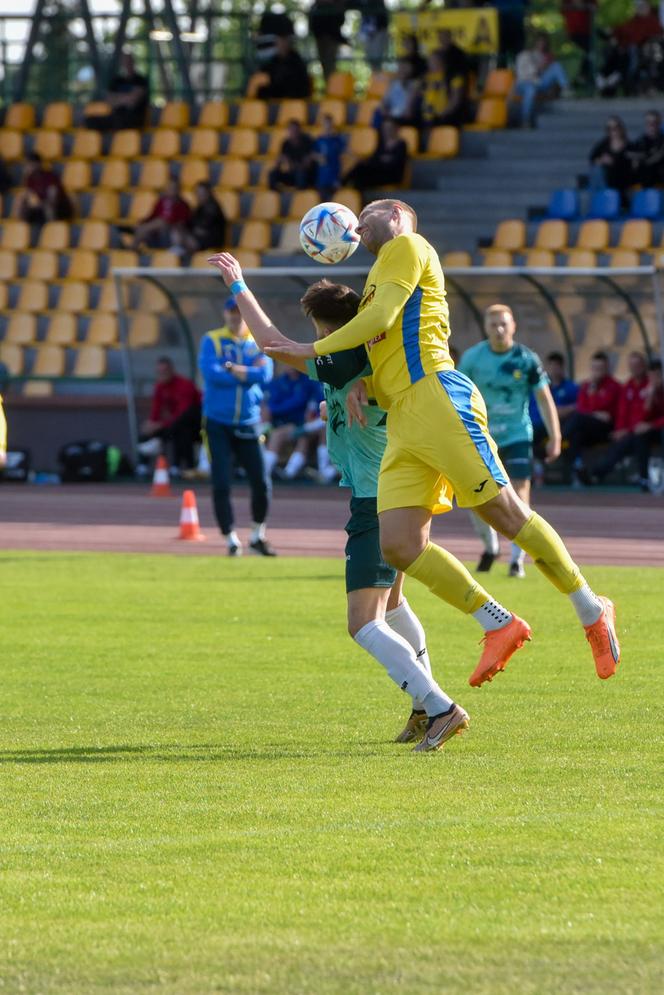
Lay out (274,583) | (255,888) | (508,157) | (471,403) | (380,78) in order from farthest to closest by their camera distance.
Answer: (380,78), (508,157), (274,583), (471,403), (255,888)

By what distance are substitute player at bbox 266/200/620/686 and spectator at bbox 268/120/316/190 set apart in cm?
2119

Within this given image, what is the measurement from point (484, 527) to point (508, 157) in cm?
1486

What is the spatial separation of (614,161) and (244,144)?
7023 mm

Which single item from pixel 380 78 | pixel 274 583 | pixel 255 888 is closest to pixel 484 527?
pixel 274 583

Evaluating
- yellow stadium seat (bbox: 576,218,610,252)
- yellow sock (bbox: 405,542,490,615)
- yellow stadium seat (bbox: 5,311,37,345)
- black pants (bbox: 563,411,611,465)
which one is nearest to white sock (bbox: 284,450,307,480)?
black pants (bbox: 563,411,611,465)

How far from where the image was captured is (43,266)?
98.0 feet

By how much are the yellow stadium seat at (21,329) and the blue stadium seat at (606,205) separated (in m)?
8.81

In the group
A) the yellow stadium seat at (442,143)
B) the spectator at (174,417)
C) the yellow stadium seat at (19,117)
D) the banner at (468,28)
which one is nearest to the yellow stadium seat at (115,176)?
the yellow stadium seat at (19,117)

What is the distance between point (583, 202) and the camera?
2658 cm

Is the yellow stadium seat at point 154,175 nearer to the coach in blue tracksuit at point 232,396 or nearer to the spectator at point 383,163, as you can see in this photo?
the spectator at point 383,163

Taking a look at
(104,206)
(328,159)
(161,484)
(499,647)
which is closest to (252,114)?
(104,206)

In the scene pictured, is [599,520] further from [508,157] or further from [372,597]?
[372,597]

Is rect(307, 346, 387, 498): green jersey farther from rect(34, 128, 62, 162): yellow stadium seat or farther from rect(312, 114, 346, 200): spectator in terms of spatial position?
Result: rect(34, 128, 62, 162): yellow stadium seat

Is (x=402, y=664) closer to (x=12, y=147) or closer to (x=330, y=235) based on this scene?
(x=330, y=235)
